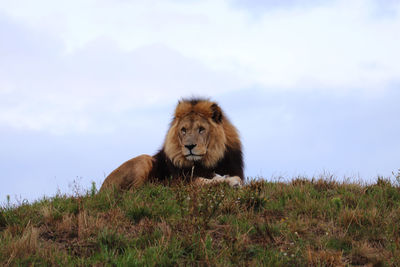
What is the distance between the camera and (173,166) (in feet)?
30.7

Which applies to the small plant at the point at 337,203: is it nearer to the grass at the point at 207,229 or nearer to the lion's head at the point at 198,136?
the grass at the point at 207,229

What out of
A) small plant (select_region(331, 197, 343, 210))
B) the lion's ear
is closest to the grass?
small plant (select_region(331, 197, 343, 210))

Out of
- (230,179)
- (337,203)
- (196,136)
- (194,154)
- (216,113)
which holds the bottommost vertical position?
(337,203)

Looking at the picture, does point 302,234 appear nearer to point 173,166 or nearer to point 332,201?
point 332,201

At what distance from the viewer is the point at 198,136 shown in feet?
29.6

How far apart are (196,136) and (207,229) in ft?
10.2

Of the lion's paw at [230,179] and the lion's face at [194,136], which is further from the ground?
the lion's face at [194,136]

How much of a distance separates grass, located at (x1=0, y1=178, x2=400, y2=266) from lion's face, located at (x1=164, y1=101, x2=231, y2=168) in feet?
4.04

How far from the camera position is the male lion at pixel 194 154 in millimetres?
9008

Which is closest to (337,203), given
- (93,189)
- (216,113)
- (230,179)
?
(230,179)

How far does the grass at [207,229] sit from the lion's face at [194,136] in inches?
46.4

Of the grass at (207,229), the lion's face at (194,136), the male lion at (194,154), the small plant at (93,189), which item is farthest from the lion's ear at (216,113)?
the small plant at (93,189)

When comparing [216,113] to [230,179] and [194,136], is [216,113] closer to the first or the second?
[194,136]

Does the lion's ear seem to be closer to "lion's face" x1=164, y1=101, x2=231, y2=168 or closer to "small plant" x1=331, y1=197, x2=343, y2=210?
"lion's face" x1=164, y1=101, x2=231, y2=168
